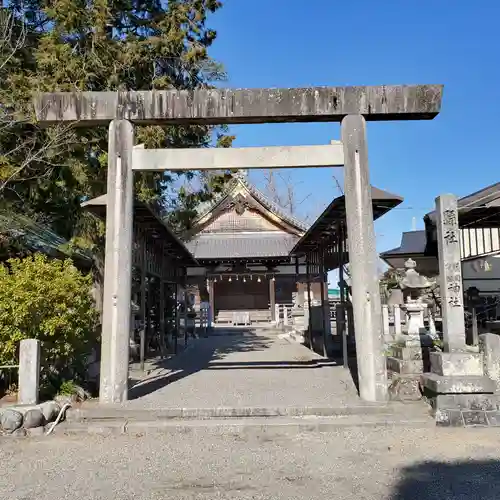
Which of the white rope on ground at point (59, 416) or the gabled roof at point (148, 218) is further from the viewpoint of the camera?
the gabled roof at point (148, 218)

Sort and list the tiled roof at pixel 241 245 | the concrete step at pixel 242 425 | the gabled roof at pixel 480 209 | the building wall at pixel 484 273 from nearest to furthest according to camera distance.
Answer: the concrete step at pixel 242 425 < the gabled roof at pixel 480 209 < the building wall at pixel 484 273 < the tiled roof at pixel 241 245

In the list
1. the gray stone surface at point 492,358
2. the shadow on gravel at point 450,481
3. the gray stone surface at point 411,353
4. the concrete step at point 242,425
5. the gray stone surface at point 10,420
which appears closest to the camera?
the shadow on gravel at point 450,481

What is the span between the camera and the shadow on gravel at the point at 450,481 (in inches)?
162

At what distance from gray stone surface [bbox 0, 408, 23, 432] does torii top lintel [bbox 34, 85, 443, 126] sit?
425cm

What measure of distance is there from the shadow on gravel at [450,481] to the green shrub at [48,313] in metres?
4.97

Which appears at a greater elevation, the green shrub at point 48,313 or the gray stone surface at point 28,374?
the green shrub at point 48,313

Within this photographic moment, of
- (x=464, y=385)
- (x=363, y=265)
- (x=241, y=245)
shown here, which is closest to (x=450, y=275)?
(x=363, y=265)

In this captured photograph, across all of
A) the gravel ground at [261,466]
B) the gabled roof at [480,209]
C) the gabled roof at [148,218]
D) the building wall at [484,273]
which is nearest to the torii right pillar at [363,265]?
the gravel ground at [261,466]

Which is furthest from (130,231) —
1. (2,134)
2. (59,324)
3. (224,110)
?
(2,134)

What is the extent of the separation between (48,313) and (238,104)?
423 centimetres

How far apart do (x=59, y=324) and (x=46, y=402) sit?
1.09 m

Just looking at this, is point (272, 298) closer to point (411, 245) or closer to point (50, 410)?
point (411, 245)

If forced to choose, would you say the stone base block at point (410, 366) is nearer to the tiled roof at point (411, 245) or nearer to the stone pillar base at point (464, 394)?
the stone pillar base at point (464, 394)

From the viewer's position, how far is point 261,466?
489cm
